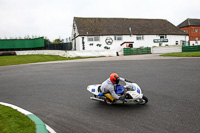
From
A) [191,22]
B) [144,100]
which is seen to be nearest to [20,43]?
[144,100]

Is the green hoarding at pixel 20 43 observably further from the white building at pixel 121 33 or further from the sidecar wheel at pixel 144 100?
the sidecar wheel at pixel 144 100

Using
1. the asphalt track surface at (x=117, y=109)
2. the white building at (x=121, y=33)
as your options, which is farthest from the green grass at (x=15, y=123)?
the white building at (x=121, y=33)

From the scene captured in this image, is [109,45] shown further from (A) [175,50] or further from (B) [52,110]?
(B) [52,110]

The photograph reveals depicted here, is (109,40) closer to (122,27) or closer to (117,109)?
(122,27)

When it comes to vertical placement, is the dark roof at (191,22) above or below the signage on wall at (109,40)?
above

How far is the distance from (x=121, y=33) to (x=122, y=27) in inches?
90.1

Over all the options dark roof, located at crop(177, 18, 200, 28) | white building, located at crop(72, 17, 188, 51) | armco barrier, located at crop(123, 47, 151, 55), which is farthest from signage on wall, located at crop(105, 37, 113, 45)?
dark roof, located at crop(177, 18, 200, 28)

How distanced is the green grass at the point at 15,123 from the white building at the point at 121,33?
31229 mm

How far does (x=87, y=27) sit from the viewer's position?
37.8 m

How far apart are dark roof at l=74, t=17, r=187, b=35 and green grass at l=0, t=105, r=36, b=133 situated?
104 feet

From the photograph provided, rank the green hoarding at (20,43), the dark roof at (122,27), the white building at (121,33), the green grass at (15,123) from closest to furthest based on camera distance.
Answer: the green grass at (15,123), the white building at (121,33), the dark roof at (122,27), the green hoarding at (20,43)

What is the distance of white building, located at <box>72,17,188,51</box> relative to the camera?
36.8 m

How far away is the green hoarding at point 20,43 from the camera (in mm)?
38031

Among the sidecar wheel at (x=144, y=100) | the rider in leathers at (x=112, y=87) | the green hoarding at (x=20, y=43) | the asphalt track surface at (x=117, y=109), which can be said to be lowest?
the asphalt track surface at (x=117, y=109)
